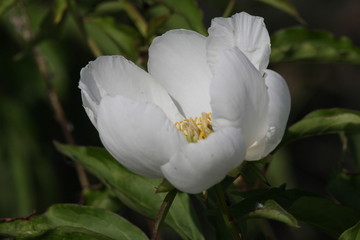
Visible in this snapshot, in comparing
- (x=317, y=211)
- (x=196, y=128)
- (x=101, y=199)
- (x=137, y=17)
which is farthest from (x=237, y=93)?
(x=137, y=17)

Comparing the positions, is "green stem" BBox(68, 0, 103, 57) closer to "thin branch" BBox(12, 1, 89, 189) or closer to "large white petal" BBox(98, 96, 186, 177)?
"thin branch" BBox(12, 1, 89, 189)

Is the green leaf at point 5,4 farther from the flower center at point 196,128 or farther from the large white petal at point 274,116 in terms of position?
the large white petal at point 274,116

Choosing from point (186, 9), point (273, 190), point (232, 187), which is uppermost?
point (186, 9)

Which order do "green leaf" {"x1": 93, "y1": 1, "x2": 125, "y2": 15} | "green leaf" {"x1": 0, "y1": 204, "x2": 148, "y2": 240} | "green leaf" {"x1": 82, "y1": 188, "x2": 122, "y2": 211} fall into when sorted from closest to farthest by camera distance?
"green leaf" {"x1": 0, "y1": 204, "x2": 148, "y2": 240} → "green leaf" {"x1": 82, "y1": 188, "x2": 122, "y2": 211} → "green leaf" {"x1": 93, "y1": 1, "x2": 125, "y2": 15}

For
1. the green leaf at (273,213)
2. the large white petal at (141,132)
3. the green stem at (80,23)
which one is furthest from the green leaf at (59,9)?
the green leaf at (273,213)

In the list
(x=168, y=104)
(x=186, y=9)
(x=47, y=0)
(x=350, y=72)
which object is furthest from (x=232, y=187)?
(x=350, y=72)

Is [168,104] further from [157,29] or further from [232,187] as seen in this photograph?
[157,29]

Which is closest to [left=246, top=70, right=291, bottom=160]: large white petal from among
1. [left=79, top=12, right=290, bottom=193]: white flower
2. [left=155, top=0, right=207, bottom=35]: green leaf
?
[left=79, top=12, right=290, bottom=193]: white flower
